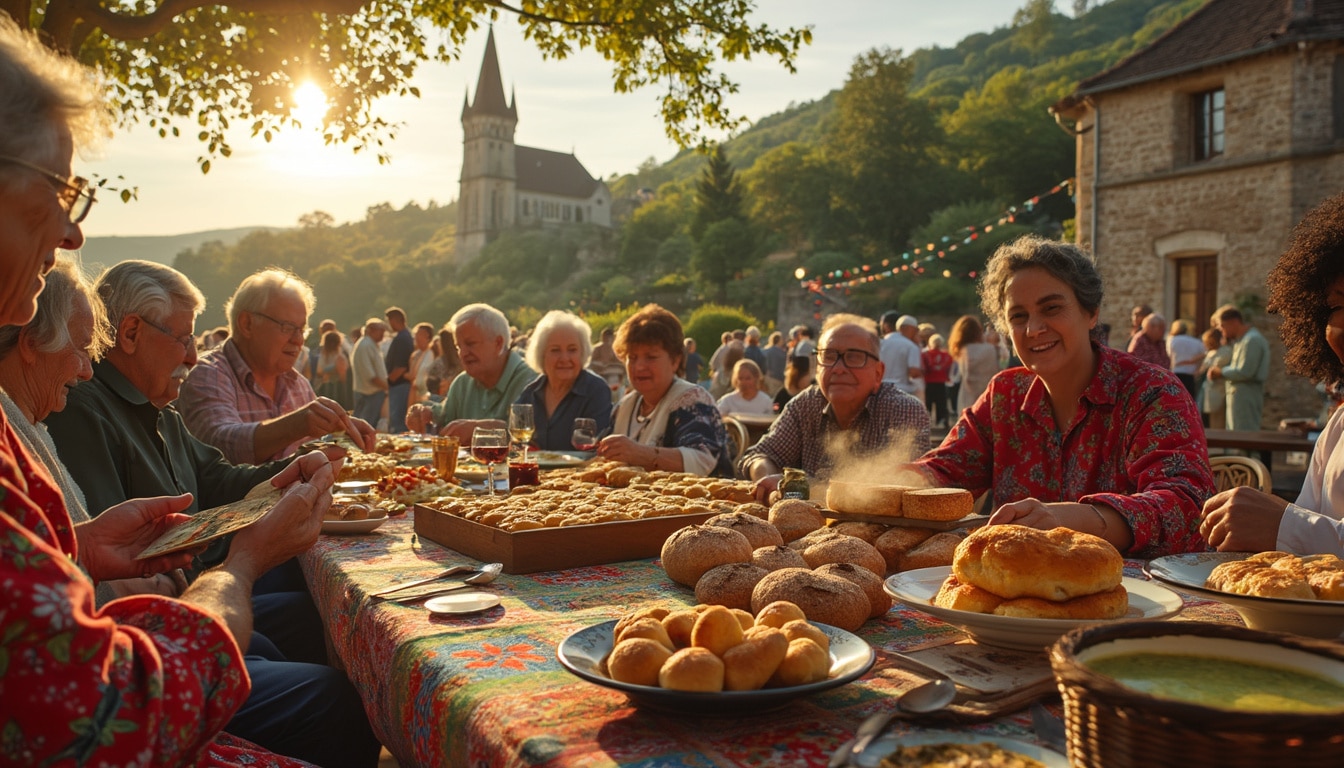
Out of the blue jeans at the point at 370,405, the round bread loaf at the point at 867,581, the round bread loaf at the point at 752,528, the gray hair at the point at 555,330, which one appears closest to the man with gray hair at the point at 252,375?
the gray hair at the point at 555,330

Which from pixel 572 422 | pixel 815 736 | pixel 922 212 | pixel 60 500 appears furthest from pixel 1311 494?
pixel 922 212

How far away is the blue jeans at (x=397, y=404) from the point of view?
1245 centimetres

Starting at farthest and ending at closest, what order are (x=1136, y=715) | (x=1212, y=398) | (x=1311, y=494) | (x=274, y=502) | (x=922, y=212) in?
(x=922, y=212), (x=1212, y=398), (x=1311, y=494), (x=274, y=502), (x=1136, y=715)

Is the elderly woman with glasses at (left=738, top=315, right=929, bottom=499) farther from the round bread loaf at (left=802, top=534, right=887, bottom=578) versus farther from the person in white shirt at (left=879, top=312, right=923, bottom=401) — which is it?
the person in white shirt at (left=879, top=312, right=923, bottom=401)

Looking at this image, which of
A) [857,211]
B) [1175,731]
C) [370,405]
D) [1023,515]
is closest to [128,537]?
[1023,515]

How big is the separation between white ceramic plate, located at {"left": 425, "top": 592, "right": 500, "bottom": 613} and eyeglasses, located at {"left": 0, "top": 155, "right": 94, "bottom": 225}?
0.92 metres

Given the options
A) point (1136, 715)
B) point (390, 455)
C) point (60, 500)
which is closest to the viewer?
point (1136, 715)

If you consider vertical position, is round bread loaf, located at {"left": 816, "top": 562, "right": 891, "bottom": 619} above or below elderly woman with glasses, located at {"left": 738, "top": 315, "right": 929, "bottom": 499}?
below

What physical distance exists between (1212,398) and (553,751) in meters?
13.5

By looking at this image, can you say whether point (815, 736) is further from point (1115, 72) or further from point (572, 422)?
point (1115, 72)

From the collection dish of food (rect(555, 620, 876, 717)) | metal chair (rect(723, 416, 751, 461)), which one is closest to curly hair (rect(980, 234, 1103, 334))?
dish of food (rect(555, 620, 876, 717))

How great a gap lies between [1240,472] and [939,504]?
10.3 feet

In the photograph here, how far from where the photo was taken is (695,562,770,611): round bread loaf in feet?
5.96

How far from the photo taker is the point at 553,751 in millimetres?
1185
